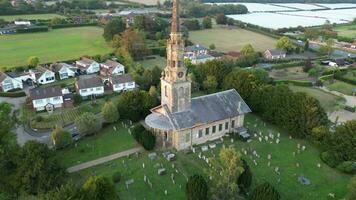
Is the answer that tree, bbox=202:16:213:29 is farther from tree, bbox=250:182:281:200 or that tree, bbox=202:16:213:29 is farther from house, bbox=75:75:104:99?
tree, bbox=250:182:281:200

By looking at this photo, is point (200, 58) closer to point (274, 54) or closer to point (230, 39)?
point (274, 54)

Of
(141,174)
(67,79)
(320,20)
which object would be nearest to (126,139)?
(141,174)

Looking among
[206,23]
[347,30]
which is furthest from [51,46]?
[347,30]

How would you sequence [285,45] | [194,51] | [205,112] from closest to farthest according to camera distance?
[205,112] < [194,51] < [285,45]

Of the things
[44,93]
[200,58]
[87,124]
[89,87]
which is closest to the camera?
[87,124]

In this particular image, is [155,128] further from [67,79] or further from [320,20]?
[320,20]

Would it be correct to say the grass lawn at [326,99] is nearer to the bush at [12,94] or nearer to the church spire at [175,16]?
the church spire at [175,16]

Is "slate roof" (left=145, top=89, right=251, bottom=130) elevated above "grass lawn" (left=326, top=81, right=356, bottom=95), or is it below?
above

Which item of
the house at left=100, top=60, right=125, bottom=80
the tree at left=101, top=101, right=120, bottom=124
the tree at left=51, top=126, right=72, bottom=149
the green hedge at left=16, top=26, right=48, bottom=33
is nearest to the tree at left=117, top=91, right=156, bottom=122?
the tree at left=101, top=101, right=120, bottom=124
